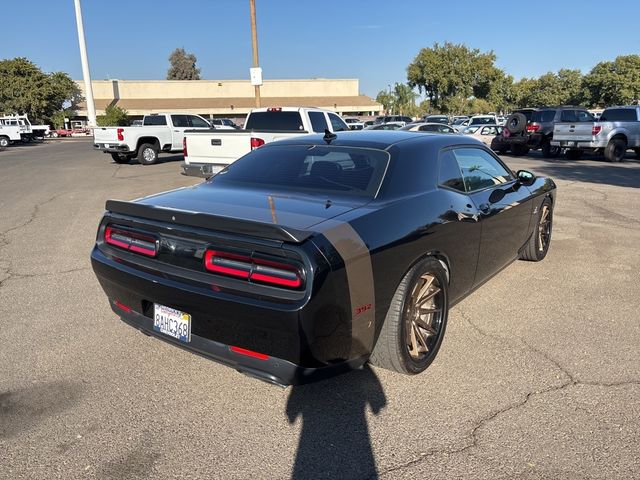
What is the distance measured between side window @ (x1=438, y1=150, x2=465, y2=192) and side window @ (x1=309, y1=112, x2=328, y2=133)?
816 cm

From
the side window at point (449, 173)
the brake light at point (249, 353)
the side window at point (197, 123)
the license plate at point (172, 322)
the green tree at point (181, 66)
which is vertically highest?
the green tree at point (181, 66)

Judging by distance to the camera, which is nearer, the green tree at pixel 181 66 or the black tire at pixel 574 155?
the black tire at pixel 574 155

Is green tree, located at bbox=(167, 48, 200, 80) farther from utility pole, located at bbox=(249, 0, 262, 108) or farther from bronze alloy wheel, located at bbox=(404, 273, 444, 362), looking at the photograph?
bronze alloy wheel, located at bbox=(404, 273, 444, 362)

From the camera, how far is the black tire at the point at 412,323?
2986 millimetres

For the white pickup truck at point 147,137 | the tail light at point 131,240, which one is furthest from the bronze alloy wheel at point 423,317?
the white pickup truck at point 147,137

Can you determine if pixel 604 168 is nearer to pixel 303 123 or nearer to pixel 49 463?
pixel 303 123

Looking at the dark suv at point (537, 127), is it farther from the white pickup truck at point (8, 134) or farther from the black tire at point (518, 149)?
the white pickup truck at point (8, 134)

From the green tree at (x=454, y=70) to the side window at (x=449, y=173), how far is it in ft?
162

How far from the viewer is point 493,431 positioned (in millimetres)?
2734

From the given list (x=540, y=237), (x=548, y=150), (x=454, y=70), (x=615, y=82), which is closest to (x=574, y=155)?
(x=548, y=150)

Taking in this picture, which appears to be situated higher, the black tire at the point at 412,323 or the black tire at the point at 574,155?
the black tire at the point at 412,323

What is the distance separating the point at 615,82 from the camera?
5844 centimetres

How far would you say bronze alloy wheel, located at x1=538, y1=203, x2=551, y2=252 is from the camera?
5.64m

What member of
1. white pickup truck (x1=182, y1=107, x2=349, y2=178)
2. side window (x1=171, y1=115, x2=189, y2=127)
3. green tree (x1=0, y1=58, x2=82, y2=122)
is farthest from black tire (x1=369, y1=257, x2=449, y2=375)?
green tree (x1=0, y1=58, x2=82, y2=122)
